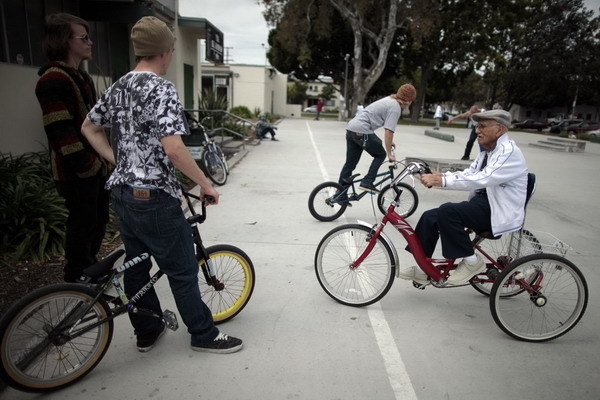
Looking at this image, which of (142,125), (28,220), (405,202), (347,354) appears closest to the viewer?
(142,125)

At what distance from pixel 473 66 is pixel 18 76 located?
38.1 metres

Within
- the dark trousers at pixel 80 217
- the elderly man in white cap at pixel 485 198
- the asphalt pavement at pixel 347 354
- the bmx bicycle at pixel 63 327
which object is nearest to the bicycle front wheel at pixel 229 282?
the asphalt pavement at pixel 347 354

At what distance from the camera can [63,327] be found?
7.85 feet

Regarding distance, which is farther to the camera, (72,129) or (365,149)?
(365,149)

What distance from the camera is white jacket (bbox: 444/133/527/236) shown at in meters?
3.01

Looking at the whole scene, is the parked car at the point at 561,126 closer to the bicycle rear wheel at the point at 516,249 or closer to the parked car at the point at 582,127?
the parked car at the point at 582,127

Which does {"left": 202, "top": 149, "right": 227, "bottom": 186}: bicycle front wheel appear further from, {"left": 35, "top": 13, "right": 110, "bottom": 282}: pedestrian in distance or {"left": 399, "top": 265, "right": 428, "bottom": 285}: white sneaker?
{"left": 399, "top": 265, "right": 428, "bottom": 285}: white sneaker

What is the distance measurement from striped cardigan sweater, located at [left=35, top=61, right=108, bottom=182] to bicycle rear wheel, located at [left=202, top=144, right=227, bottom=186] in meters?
4.72

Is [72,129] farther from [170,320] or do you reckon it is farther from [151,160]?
[170,320]

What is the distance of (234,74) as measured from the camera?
3497 centimetres

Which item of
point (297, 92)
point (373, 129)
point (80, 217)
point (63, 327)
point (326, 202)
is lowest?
point (326, 202)

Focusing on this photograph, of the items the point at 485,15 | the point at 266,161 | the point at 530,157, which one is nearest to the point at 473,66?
the point at 485,15

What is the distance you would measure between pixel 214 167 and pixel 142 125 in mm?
5863

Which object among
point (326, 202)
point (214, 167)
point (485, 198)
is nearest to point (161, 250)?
point (485, 198)
